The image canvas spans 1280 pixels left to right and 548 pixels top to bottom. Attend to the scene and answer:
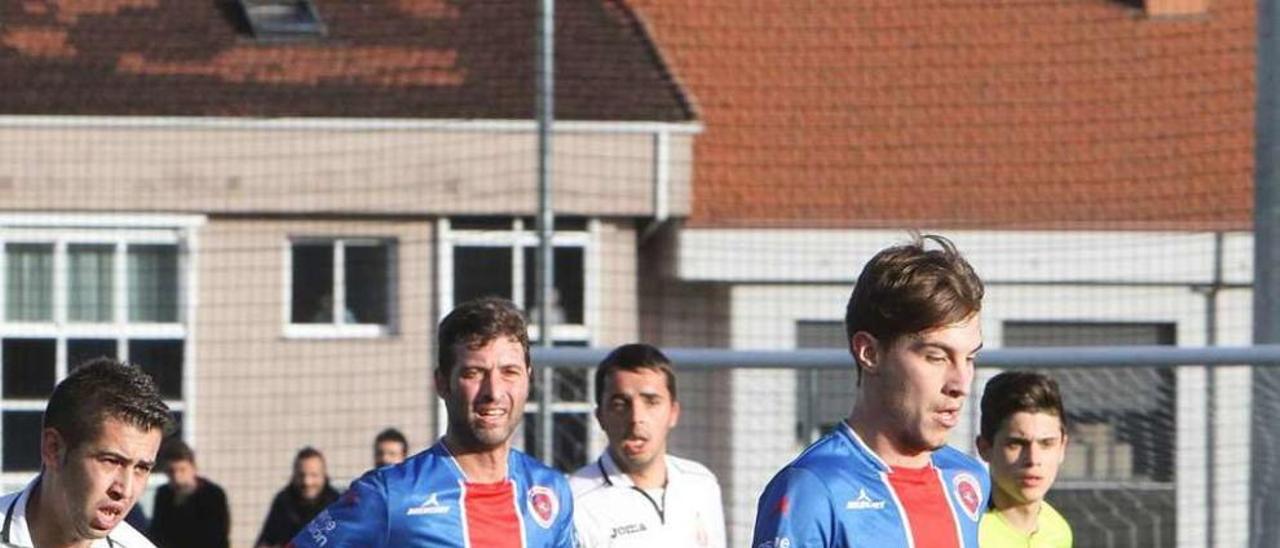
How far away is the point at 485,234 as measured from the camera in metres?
13.1

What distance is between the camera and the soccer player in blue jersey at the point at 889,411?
3.83m

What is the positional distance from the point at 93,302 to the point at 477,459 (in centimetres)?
932

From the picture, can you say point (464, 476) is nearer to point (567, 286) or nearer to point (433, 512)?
point (433, 512)

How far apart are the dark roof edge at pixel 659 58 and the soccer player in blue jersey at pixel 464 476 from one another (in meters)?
10.8

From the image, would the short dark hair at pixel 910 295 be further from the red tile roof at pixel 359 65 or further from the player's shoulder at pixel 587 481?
the red tile roof at pixel 359 65

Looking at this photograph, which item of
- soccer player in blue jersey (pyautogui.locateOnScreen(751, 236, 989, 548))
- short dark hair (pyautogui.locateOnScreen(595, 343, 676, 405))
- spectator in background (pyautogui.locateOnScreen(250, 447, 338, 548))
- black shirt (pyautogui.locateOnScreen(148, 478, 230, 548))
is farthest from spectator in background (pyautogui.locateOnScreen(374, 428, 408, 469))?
soccer player in blue jersey (pyautogui.locateOnScreen(751, 236, 989, 548))

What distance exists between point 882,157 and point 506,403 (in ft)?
32.5

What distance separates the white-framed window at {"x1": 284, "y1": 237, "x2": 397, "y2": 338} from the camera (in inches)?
564

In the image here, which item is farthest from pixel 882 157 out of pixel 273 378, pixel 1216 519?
pixel 1216 519

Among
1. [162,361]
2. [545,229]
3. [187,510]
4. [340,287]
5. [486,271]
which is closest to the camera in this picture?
[545,229]

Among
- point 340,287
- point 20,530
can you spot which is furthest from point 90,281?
point 20,530

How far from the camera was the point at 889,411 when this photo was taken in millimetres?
3902

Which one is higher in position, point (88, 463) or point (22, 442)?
point (88, 463)

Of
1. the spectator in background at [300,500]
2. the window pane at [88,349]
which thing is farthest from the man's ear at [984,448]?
the window pane at [88,349]
